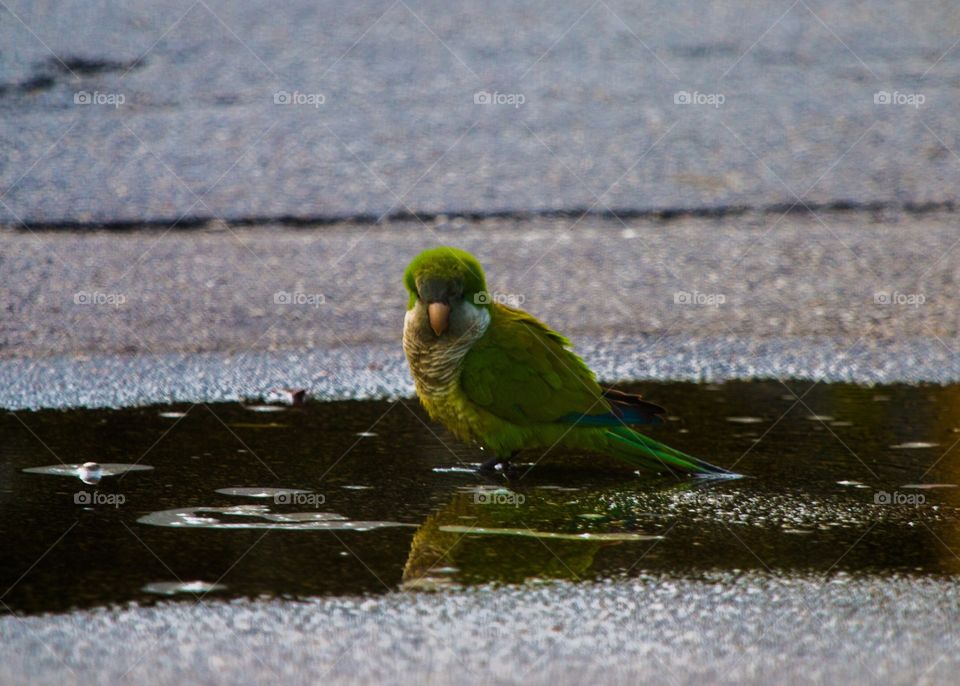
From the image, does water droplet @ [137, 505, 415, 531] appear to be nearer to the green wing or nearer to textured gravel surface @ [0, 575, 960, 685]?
textured gravel surface @ [0, 575, 960, 685]

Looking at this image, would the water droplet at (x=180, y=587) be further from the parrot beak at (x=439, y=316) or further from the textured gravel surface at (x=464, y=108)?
the textured gravel surface at (x=464, y=108)

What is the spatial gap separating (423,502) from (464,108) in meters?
5.81

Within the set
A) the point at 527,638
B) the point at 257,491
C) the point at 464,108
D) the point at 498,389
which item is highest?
the point at 464,108

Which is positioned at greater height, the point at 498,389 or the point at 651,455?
the point at 498,389

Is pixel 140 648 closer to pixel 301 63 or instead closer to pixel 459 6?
pixel 301 63

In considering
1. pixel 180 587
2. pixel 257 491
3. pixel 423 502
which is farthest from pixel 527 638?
pixel 257 491

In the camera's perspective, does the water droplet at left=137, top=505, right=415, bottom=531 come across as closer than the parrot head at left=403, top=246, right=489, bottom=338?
Yes

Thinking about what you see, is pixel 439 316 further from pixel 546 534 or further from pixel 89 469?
pixel 89 469

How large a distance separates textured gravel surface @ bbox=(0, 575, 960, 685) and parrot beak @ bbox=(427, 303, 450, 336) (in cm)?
112

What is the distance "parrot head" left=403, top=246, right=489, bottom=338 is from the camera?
13.0 ft

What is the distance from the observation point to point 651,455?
13.2ft

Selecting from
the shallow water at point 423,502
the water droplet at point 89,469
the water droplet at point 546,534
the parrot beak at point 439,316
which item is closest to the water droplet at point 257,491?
the shallow water at point 423,502

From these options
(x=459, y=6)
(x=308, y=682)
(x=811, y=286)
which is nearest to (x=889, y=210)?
(x=811, y=286)

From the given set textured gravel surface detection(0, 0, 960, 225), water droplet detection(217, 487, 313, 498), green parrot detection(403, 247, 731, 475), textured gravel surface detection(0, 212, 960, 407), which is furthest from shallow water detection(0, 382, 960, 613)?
textured gravel surface detection(0, 0, 960, 225)
